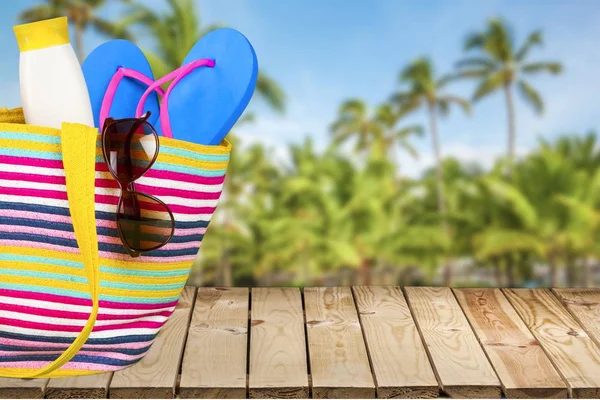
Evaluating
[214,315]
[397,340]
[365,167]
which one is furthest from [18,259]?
[365,167]

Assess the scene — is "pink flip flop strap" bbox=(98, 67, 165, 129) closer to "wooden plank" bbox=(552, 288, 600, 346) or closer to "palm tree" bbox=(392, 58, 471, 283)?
"wooden plank" bbox=(552, 288, 600, 346)

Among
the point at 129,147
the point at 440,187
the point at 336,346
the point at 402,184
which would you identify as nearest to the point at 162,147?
the point at 129,147

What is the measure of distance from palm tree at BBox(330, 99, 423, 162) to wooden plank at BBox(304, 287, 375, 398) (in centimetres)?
2541

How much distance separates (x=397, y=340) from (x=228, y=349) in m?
0.26

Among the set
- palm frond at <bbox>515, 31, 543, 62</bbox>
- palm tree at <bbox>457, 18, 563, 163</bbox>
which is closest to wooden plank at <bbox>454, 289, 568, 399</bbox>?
palm tree at <bbox>457, 18, 563, 163</bbox>

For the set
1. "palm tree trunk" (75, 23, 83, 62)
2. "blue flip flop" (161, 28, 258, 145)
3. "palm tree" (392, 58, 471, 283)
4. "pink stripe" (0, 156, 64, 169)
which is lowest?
"palm tree" (392, 58, 471, 283)

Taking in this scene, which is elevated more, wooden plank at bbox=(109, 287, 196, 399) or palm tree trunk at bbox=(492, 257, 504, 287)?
wooden plank at bbox=(109, 287, 196, 399)

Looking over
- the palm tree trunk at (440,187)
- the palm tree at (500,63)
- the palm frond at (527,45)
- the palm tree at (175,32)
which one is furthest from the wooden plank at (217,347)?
the palm frond at (527,45)

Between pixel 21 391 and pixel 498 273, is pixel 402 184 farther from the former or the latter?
pixel 21 391

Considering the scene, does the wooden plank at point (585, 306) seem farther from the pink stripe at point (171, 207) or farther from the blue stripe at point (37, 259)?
the blue stripe at point (37, 259)

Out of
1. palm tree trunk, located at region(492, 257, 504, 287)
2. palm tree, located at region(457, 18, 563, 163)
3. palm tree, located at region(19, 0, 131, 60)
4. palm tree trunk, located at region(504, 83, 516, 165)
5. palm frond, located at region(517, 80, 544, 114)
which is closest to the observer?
palm tree trunk, located at region(492, 257, 504, 287)

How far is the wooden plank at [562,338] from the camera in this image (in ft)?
3.44

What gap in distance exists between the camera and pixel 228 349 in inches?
45.5

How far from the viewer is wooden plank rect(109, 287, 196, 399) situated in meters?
1.02
